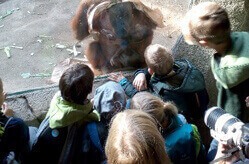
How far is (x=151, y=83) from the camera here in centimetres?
307

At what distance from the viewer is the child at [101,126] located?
2471 millimetres

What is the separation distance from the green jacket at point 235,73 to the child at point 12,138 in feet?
4.01

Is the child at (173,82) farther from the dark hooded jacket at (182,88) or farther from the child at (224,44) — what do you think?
the child at (224,44)

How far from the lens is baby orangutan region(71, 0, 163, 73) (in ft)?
12.3

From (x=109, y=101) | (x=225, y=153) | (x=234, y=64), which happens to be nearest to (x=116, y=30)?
(x=109, y=101)

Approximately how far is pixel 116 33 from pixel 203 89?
109 cm

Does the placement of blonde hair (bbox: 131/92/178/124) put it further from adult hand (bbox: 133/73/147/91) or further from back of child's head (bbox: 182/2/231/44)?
adult hand (bbox: 133/73/147/91)

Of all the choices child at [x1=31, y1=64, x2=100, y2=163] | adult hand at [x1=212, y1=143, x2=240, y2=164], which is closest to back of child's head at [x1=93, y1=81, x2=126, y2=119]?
child at [x1=31, y1=64, x2=100, y2=163]

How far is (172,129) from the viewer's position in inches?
95.2

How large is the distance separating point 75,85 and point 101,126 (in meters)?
0.32

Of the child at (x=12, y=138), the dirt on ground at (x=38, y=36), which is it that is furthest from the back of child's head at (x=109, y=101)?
the dirt on ground at (x=38, y=36)

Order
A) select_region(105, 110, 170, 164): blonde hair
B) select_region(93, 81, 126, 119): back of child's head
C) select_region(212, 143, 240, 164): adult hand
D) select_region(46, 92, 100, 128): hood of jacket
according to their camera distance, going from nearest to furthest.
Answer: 1. select_region(105, 110, 170, 164): blonde hair
2. select_region(212, 143, 240, 164): adult hand
3. select_region(46, 92, 100, 128): hood of jacket
4. select_region(93, 81, 126, 119): back of child's head

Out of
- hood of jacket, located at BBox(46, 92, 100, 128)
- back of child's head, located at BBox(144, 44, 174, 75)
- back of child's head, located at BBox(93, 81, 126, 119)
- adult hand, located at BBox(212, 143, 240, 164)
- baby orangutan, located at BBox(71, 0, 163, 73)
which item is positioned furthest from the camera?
baby orangutan, located at BBox(71, 0, 163, 73)

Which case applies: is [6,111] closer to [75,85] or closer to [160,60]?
[75,85]
